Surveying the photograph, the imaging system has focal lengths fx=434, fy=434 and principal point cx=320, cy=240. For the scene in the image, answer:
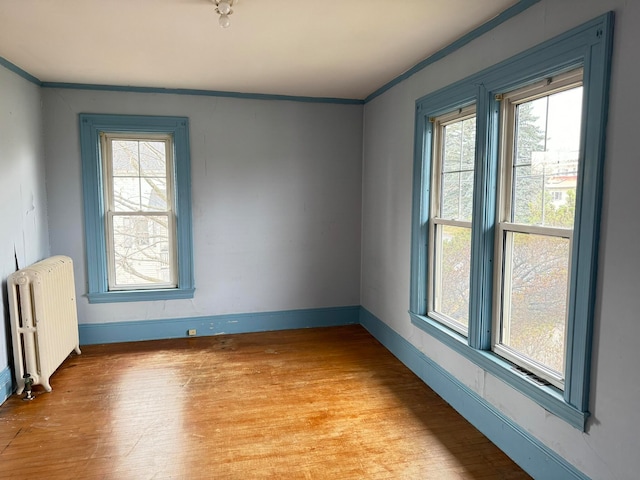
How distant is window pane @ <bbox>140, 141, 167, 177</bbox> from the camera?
433 centimetres

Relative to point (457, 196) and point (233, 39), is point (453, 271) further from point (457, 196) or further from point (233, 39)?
point (233, 39)

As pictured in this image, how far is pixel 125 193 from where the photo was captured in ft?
14.2

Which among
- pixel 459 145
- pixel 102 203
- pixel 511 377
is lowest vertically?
pixel 511 377

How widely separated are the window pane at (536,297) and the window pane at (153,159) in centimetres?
333

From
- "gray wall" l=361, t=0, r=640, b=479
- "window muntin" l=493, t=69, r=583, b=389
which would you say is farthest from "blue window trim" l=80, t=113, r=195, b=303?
"window muntin" l=493, t=69, r=583, b=389

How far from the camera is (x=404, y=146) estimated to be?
12.4ft

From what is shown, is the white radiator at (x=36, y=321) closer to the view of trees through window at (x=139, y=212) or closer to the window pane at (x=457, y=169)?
the view of trees through window at (x=139, y=212)

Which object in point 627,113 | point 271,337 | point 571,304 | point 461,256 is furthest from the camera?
point 271,337

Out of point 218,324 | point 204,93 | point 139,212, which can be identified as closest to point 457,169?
point 204,93

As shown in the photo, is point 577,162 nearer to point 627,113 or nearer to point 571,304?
point 627,113

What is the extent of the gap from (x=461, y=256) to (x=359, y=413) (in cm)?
133

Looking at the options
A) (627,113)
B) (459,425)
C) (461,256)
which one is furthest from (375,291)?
(627,113)

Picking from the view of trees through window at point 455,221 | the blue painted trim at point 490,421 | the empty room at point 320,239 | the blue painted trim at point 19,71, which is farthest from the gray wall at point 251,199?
the view of trees through window at point 455,221

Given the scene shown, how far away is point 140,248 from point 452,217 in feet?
10.1
